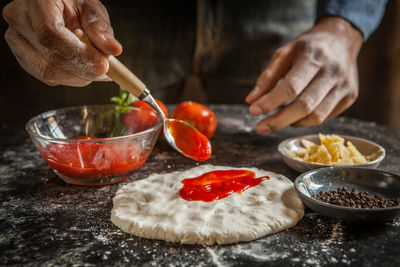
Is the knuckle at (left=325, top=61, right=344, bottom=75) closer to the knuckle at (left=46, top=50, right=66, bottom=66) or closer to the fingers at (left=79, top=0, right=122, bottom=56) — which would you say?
the fingers at (left=79, top=0, right=122, bottom=56)

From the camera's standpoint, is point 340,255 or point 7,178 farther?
point 7,178

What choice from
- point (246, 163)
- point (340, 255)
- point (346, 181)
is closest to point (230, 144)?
point (246, 163)

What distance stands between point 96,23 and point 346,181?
39.0 inches

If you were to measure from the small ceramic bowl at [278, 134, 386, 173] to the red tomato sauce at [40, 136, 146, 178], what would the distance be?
23.5 inches

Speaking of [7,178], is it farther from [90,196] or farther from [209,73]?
[209,73]

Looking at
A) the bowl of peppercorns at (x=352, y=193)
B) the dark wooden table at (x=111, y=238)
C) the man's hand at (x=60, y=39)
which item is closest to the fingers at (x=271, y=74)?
the dark wooden table at (x=111, y=238)

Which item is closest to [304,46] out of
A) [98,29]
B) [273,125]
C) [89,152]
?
[273,125]

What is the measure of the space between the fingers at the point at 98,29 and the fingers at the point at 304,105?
85 centimetres

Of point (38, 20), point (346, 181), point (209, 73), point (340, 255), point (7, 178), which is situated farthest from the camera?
point (209, 73)

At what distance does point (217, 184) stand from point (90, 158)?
45 cm

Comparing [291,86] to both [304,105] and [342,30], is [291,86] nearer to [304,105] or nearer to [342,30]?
[304,105]

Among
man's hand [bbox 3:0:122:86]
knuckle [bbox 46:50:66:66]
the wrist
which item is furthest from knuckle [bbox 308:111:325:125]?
knuckle [bbox 46:50:66:66]

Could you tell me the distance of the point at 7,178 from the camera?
153 centimetres

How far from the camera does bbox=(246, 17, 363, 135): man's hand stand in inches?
69.7
